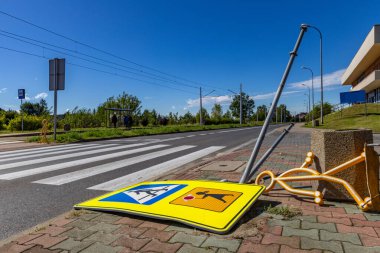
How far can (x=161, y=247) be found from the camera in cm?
249

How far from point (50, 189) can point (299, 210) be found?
12.9ft

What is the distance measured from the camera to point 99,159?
8664mm

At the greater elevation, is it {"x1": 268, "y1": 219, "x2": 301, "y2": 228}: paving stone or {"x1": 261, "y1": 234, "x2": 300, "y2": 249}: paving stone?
{"x1": 268, "y1": 219, "x2": 301, "y2": 228}: paving stone

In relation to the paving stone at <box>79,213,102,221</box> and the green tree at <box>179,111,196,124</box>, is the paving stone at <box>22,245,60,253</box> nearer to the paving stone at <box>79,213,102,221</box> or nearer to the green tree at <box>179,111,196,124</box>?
the paving stone at <box>79,213,102,221</box>

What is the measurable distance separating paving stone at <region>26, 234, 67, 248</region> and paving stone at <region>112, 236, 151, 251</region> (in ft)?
1.69

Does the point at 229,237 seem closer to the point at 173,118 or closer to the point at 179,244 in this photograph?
the point at 179,244

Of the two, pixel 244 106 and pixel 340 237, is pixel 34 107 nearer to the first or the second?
pixel 244 106

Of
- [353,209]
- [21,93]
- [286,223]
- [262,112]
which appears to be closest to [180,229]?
[286,223]

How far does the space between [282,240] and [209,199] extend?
105cm

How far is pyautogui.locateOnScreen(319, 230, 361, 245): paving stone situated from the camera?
2.51 m

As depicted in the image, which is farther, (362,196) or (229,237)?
(362,196)

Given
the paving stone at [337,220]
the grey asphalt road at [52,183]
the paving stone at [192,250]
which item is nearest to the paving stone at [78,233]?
the grey asphalt road at [52,183]

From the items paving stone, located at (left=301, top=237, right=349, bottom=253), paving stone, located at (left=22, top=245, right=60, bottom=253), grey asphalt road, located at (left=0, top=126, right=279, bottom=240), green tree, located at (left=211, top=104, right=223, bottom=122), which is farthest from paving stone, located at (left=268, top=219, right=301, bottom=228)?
green tree, located at (left=211, top=104, right=223, bottom=122)

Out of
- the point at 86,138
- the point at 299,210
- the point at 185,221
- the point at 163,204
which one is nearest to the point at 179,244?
the point at 185,221
